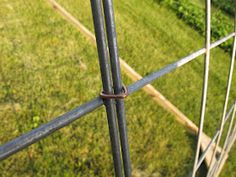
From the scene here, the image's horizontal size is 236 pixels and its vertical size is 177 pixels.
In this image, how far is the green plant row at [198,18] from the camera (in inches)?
367

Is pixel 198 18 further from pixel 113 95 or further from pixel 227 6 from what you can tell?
pixel 113 95

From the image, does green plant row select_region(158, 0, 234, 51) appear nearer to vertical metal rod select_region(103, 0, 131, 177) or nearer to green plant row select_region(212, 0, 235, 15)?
green plant row select_region(212, 0, 235, 15)

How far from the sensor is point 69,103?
505 cm

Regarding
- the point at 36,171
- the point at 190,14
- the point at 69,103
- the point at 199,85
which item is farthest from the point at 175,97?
the point at 190,14

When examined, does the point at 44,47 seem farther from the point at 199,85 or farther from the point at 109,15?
the point at 109,15

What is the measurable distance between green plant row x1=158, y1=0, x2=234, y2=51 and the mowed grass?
1.01m

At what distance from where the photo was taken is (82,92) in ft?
17.5

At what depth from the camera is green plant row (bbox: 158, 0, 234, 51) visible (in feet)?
30.6

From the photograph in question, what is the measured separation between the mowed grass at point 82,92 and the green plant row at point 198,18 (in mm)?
1013

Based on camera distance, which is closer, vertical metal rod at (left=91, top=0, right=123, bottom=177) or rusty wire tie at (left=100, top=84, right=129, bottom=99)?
vertical metal rod at (left=91, top=0, right=123, bottom=177)

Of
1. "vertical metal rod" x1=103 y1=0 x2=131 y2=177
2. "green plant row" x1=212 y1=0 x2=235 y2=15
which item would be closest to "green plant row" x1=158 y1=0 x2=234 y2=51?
"green plant row" x1=212 y1=0 x2=235 y2=15

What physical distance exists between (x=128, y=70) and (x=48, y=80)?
4.99 feet

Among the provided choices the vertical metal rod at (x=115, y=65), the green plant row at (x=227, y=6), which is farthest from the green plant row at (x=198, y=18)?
the vertical metal rod at (x=115, y=65)

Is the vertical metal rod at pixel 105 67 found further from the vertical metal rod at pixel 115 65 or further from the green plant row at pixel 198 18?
the green plant row at pixel 198 18
